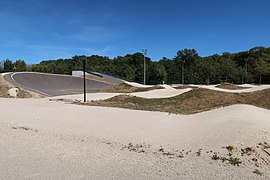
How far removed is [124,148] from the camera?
5.46 meters

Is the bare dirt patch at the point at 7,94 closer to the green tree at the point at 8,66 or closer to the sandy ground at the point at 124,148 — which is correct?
the sandy ground at the point at 124,148

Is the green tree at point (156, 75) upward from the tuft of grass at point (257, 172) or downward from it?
upward

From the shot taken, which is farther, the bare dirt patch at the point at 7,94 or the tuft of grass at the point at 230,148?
the bare dirt patch at the point at 7,94

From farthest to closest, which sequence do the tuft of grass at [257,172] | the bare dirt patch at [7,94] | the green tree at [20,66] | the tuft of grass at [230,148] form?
1. the green tree at [20,66]
2. the bare dirt patch at [7,94]
3. the tuft of grass at [230,148]
4. the tuft of grass at [257,172]

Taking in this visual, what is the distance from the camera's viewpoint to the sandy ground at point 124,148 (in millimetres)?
3920

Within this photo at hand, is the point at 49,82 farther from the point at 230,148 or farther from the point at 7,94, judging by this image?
the point at 230,148

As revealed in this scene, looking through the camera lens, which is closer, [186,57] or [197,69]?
[197,69]

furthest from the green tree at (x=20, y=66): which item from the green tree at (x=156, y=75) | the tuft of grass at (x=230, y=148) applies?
the tuft of grass at (x=230, y=148)

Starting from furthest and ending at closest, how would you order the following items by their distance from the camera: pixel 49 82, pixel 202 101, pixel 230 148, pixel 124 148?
1. pixel 49 82
2. pixel 202 101
3. pixel 124 148
4. pixel 230 148

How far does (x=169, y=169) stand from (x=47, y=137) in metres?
3.86

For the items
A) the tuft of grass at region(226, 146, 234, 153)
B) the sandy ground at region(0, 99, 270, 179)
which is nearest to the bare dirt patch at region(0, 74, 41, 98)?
the sandy ground at region(0, 99, 270, 179)

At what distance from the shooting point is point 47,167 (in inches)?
164

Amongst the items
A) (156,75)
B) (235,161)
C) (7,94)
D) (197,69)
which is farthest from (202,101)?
(156,75)

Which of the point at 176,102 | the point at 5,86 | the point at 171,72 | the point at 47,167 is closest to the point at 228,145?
the point at 47,167
